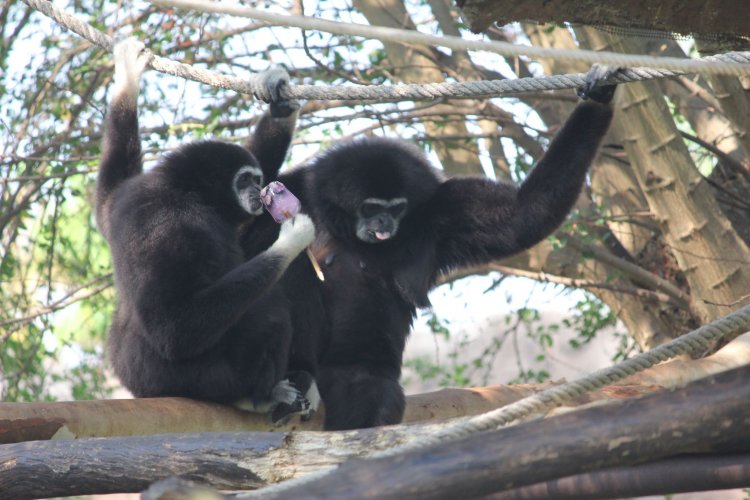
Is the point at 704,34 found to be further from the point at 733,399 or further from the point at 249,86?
the point at 249,86

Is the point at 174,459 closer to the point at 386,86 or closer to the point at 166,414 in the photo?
Answer: the point at 166,414

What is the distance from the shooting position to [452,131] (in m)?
9.21

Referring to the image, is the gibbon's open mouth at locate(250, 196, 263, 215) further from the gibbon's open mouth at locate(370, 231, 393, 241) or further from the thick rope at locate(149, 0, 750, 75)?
the thick rope at locate(149, 0, 750, 75)

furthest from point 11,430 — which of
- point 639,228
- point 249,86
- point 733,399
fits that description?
point 639,228

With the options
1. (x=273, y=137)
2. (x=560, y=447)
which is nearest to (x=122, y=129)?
(x=273, y=137)

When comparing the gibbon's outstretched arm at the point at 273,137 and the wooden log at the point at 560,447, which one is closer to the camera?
the wooden log at the point at 560,447

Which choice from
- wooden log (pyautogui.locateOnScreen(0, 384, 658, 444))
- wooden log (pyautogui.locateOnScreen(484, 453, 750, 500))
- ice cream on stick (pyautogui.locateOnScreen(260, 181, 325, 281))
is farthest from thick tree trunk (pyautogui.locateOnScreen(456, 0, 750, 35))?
ice cream on stick (pyautogui.locateOnScreen(260, 181, 325, 281))

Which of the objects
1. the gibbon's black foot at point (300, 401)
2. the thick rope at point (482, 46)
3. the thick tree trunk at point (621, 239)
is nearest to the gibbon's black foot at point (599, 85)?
the thick rope at point (482, 46)

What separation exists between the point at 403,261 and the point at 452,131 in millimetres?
2935

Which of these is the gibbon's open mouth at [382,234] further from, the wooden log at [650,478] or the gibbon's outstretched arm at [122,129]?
the wooden log at [650,478]

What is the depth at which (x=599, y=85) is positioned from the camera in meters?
5.68

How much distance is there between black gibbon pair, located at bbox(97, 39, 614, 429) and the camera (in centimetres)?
536

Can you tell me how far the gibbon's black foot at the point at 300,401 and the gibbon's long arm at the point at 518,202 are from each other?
1.36 m

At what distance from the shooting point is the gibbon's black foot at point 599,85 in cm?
553
